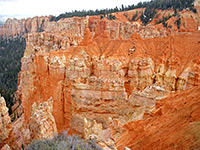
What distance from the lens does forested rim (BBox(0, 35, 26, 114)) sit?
1560 inches

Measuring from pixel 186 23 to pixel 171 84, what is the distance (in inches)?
1386

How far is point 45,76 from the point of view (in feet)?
57.1

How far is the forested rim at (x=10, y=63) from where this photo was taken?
39622 mm

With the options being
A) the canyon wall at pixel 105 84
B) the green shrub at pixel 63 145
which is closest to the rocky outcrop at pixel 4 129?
the canyon wall at pixel 105 84

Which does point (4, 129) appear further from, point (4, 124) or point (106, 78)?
point (106, 78)

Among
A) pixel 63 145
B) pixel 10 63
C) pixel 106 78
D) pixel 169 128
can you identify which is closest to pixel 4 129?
pixel 63 145

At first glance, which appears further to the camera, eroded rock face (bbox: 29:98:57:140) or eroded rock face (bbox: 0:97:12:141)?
eroded rock face (bbox: 0:97:12:141)

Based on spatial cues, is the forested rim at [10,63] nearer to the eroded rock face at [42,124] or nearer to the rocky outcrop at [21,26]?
the rocky outcrop at [21,26]

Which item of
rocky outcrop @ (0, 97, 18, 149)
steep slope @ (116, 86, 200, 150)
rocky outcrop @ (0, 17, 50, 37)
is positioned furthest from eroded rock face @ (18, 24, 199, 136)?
rocky outcrop @ (0, 17, 50, 37)

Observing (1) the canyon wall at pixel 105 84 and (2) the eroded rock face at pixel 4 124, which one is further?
(2) the eroded rock face at pixel 4 124

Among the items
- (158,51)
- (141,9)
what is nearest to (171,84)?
(158,51)

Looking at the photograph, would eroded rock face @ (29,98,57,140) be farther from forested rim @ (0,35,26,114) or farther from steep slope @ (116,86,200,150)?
forested rim @ (0,35,26,114)

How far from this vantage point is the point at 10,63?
196ft

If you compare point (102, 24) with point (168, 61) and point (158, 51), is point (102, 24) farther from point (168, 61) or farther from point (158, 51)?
point (168, 61)
